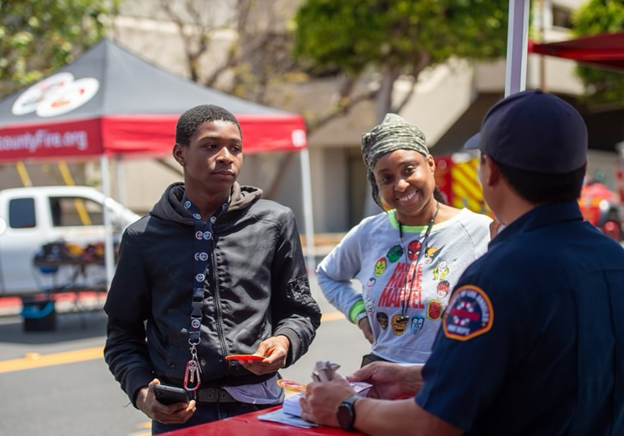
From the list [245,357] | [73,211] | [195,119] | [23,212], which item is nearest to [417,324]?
[245,357]

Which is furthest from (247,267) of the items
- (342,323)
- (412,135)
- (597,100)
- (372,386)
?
(597,100)

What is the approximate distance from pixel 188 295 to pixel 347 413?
3.01 ft

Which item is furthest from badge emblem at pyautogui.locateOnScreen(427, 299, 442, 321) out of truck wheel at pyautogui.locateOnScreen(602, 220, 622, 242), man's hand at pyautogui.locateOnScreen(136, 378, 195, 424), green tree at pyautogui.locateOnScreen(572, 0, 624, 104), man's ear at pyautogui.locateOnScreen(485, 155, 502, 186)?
green tree at pyautogui.locateOnScreen(572, 0, 624, 104)

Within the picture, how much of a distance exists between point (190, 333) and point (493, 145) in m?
1.26

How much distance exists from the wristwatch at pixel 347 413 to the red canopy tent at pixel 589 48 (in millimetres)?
5040

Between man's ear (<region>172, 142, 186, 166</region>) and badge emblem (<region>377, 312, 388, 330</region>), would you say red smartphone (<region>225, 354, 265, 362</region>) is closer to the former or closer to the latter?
badge emblem (<region>377, 312, 388, 330</region>)

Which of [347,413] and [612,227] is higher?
[347,413]

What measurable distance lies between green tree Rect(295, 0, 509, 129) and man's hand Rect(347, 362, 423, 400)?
647 inches

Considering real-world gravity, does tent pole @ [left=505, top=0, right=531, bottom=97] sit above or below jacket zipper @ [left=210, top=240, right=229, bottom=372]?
above

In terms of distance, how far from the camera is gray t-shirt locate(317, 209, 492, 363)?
3014 millimetres

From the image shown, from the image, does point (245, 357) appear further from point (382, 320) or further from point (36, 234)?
point (36, 234)

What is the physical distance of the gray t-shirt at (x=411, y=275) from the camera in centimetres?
301

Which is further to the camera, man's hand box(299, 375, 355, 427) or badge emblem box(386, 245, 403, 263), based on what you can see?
badge emblem box(386, 245, 403, 263)

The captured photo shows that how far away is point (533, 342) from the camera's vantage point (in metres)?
1.73
